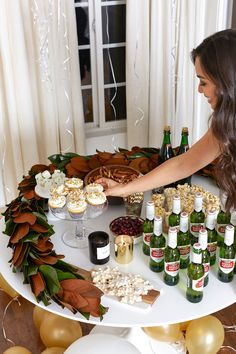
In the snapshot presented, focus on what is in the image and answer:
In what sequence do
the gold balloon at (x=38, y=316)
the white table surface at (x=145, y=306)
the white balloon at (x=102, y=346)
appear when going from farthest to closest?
the gold balloon at (x=38, y=316), the white balloon at (x=102, y=346), the white table surface at (x=145, y=306)

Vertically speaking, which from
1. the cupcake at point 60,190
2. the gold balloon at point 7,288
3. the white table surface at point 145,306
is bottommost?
the gold balloon at point 7,288

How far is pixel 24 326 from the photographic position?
2.23 metres

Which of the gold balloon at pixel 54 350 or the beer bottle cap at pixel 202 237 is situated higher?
the beer bottle cap at pixel 202 237

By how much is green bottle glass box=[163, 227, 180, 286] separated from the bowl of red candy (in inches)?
7.3

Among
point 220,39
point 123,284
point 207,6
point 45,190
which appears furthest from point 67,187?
point 207,6

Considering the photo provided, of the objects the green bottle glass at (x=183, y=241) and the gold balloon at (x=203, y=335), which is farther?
the gold balloon at (x=203, y=335)

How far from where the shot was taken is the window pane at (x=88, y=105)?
3.05 m

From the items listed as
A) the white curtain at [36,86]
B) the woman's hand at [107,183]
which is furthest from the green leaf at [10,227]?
the white curtain at [36,86]

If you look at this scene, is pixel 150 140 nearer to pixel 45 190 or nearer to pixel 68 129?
pixel 68 129

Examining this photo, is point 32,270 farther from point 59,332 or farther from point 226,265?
point 226,265

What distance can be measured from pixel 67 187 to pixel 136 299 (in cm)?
48

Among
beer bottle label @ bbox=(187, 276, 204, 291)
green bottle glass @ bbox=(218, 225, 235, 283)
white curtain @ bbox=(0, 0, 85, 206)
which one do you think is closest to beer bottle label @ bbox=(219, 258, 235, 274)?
green bottle glass @ bbox=(218, 225, 235, 283)

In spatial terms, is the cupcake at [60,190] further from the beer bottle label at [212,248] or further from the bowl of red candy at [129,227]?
the beer bottle label at [212,248]

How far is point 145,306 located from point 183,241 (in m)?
0.26
